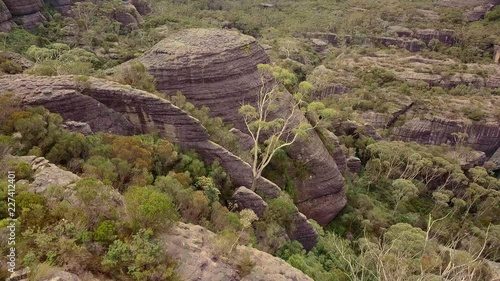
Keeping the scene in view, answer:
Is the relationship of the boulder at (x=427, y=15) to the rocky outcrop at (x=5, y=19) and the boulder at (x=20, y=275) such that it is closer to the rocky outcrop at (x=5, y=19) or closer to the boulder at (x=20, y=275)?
the rocky outcrop at (x=5, y=19)

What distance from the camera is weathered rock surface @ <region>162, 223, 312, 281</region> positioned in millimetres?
11844

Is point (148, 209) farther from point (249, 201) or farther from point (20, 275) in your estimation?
point (249, 201)

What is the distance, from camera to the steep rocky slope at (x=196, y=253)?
11.9 metres

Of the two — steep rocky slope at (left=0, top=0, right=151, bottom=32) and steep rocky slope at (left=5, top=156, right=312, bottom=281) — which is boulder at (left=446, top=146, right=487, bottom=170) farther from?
steep rocky slope at (left=0, top=0, right=151, bottom=32)

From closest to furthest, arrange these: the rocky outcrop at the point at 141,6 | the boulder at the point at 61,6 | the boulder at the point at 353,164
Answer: the boulder at the point at 353,164 < the boulder at the point at 61,6 < the rocky outcrop at the point at 141,6

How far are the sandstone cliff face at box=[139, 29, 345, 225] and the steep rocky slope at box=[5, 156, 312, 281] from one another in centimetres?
1364

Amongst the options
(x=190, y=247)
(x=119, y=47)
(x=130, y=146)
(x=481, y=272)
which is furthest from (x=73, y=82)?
(x=119, y=47)

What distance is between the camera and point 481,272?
2642 centimetres

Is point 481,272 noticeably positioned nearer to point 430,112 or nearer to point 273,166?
point 273,166

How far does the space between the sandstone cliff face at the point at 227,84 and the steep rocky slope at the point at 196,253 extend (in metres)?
13.6

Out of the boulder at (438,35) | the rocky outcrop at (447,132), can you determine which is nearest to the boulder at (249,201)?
the rocky outcrop at (447,132)

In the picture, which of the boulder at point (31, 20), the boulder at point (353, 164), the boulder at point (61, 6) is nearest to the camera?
the boulder at point (353, 164)

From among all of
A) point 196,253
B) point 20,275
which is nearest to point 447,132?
point 196,253

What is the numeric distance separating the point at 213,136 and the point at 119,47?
4234 centimetres
